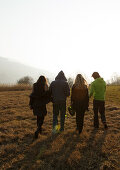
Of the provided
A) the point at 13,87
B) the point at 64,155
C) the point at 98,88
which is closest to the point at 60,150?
the point at 64,155

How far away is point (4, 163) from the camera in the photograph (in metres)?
4.25

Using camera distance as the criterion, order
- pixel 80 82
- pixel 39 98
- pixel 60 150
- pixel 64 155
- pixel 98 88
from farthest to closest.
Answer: pixel 98 88 < pixel 80 82 < pixel 39 98 < pixel 60 150 < pixel 64 155

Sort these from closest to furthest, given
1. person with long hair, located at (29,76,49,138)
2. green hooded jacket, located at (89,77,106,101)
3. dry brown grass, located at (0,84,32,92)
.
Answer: person with long hair, located at (29,76,49,138) → green hooded jacket, located at (89,77,106,101) → dry brown grass, located at (0,84,32,92)

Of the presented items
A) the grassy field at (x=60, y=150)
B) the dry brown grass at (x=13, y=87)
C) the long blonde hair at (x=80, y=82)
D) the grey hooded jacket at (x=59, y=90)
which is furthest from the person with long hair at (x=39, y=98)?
the dry brown grass at (x=13, y=87)

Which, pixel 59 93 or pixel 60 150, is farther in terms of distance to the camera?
pixel 59 93

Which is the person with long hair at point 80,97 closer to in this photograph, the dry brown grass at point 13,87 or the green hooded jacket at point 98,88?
the green hooded jacket at point 98,88

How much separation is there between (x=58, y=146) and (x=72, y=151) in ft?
1.87

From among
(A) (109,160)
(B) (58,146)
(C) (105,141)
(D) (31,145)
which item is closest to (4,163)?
(D) (31,145)

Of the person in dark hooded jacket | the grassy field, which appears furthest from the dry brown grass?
the person in dark hooded jacket

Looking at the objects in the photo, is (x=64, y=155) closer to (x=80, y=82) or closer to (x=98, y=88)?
(x=80, y=82)

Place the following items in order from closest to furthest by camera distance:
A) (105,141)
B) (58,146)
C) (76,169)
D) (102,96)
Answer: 1. (76,169)
2. (58,146)
3. (105,141)
4. (102,96)

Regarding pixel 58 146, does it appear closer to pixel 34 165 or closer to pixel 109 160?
pixel 34 165

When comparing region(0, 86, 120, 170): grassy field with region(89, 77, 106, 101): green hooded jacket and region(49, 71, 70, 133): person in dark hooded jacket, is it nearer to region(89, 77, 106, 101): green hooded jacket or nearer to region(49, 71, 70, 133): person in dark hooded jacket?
region(49, 71, 70, 133): person in dark hooded jacket

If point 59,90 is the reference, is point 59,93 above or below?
below
